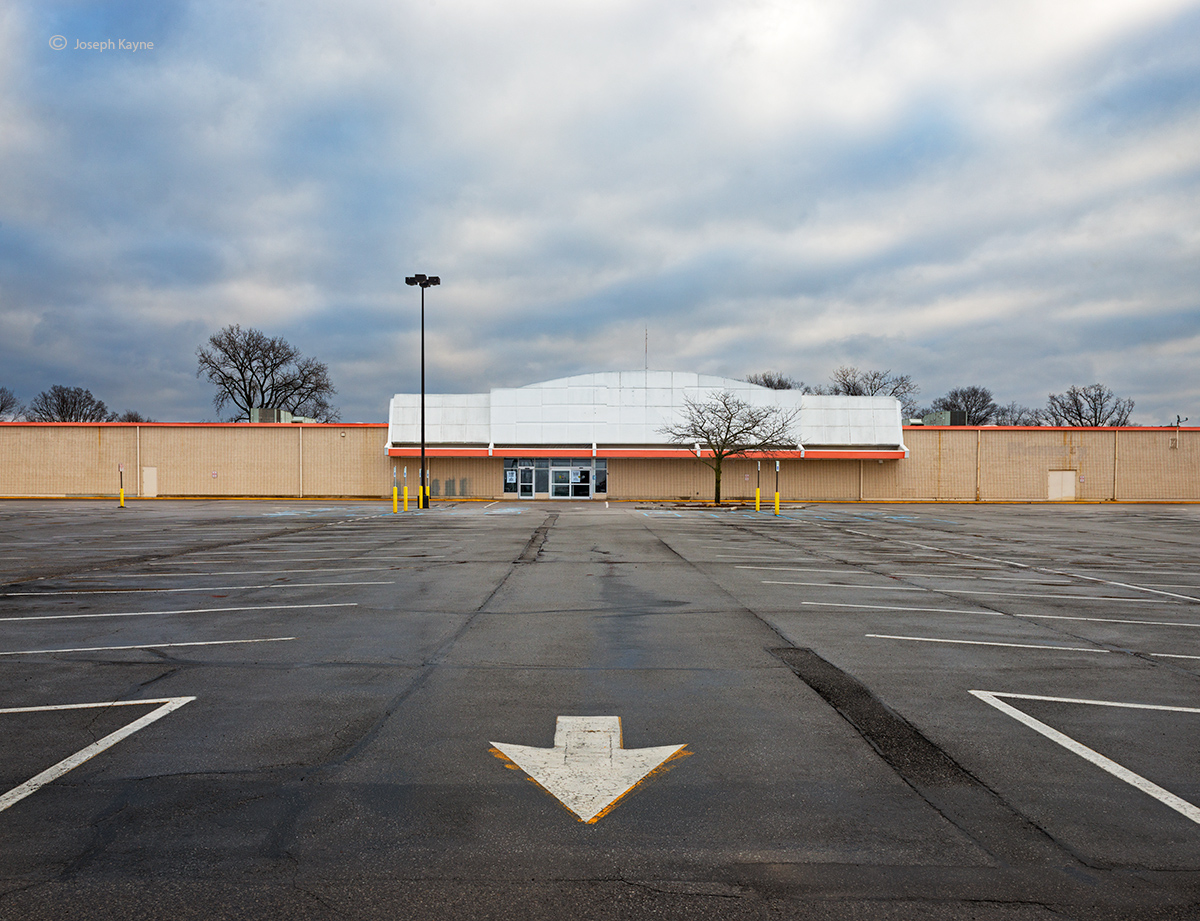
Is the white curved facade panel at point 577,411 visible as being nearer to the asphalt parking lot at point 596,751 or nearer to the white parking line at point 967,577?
the white parking line at point 967,577

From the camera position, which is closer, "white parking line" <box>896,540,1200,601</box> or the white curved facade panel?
"white parking line" <box>896,540,1200,601</box>

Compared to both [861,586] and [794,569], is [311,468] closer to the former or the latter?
[794,569]

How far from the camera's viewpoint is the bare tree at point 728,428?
4178 cm

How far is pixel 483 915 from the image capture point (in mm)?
3094

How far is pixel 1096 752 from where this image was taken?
4.96m

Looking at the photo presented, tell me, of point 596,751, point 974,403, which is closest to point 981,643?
point 596,751

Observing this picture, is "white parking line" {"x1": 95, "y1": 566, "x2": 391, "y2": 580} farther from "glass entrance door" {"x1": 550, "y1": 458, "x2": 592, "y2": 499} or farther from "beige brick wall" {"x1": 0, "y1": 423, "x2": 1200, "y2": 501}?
"glass entrance door" {"x1": 550, "y1": 458, "x2": 592, "y2": 499}

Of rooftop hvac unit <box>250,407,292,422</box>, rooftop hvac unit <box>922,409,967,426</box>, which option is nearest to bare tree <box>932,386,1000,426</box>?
rooftop hvac unit <box>922,409,967,426</box>

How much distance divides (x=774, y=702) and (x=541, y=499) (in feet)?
133

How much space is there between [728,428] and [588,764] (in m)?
37.5

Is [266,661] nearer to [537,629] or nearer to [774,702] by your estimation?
[537,629]

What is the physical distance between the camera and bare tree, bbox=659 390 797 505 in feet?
137

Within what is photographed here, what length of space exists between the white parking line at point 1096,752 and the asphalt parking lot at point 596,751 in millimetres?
27

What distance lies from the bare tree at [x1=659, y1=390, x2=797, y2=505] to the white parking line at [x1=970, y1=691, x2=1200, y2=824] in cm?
3474
